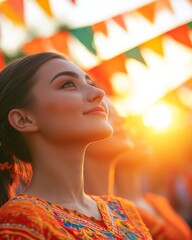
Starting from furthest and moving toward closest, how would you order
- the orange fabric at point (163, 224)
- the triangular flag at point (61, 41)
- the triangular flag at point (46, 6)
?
the triangular flag at point (61, 41) < the triangular flag at point (46, 6) < the orange fabric at point (163, 224)

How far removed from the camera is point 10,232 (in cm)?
135

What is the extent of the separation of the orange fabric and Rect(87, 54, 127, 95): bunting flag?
853 millimetres

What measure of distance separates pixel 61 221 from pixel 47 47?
192 cm

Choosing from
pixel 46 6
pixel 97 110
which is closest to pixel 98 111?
pixel 97 110

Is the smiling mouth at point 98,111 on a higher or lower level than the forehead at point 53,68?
lower

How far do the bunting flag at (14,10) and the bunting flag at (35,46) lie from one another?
0.25 meters

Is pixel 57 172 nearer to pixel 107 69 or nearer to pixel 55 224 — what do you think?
pixel 55 224

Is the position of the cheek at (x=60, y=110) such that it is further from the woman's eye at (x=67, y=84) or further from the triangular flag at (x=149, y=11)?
the triangular flag at (x=149, y=11)

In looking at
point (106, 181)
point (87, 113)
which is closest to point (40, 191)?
point (87, 113)

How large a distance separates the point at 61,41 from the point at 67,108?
5.61 ft

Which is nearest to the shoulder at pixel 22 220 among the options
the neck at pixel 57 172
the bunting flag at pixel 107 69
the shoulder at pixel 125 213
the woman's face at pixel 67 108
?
the neck at pixel 57 172

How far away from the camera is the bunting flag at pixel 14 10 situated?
9.18ft

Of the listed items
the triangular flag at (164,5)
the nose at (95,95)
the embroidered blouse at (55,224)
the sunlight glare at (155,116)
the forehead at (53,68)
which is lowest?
the sunlight glare at (155,116)

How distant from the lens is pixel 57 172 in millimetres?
1612
